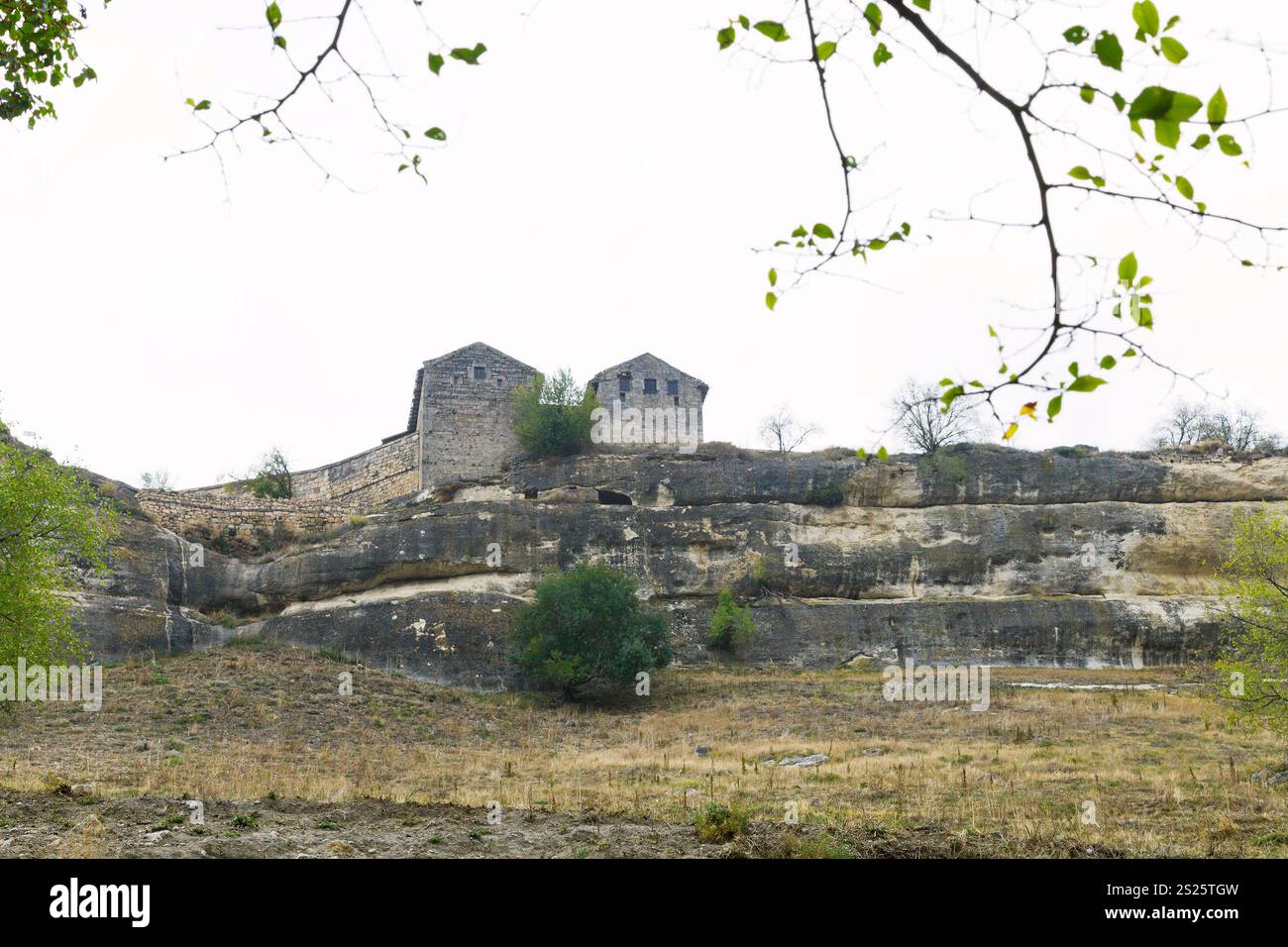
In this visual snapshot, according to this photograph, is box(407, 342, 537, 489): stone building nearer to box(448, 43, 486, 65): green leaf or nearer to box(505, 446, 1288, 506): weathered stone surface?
box(505, 446, 1288, 506): weathered stone surface

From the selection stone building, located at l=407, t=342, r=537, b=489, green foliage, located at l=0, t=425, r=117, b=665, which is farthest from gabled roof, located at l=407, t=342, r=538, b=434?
green foliage, located at l=0, t=425, r=117, b=665

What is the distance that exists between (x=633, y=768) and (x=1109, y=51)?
15755mm

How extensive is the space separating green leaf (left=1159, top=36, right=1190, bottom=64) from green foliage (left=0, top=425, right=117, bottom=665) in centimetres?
1496

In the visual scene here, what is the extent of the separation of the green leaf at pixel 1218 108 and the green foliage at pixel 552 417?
35433mm

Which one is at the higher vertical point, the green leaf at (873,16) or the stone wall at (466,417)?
the stone wall at (466,417)

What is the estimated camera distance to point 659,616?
30.8 metres

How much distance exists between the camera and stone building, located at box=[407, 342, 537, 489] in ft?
130

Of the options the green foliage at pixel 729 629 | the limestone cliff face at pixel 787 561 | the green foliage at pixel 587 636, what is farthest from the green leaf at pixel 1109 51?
the green foliage at pixel 729 629

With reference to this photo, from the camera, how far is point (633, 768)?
1848 centimetres

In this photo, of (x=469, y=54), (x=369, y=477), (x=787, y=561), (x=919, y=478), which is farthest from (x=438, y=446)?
(x=469, y=54)

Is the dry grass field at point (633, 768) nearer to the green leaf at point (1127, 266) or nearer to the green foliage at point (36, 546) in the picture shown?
the green foliage at point (36, 546)

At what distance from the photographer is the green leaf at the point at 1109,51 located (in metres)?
4.11
